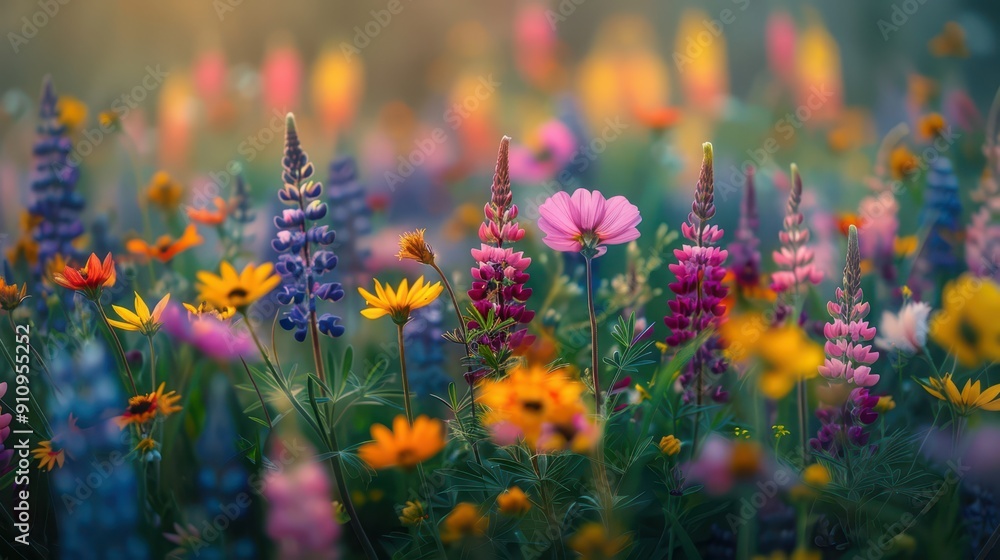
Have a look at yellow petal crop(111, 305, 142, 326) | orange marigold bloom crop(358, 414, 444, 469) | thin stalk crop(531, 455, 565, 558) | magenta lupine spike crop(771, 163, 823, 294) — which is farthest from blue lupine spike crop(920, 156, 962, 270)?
yellow petal crop(111, 305, 142, 326)

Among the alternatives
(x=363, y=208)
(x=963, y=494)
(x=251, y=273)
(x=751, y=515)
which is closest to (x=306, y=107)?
(x=363, y=208)

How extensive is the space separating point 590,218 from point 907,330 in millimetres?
465

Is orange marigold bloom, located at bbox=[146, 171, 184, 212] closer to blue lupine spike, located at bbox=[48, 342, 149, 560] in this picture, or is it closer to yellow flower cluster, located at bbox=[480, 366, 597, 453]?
blue lupine spike, located at bbox=[48, 342, 149, 560]

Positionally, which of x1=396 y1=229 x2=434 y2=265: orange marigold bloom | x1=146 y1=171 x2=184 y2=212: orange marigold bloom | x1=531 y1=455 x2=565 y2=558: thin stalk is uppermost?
x1=146 y1=171 x2=184 y2=212: orange marigold bloom

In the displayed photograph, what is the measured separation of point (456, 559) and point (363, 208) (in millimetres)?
726

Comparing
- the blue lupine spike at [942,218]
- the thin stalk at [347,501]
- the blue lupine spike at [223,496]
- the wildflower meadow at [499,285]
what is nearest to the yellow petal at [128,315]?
the wildflower meadow at [499,285]

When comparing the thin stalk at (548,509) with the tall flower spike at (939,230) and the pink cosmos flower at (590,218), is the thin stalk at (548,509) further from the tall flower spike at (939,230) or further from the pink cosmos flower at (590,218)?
the tall flower spike at (939,230)

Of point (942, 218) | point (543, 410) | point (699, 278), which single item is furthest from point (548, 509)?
point (942, 218)

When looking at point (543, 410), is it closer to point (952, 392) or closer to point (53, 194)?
point (952, 392)

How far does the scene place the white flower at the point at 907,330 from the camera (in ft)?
3.04

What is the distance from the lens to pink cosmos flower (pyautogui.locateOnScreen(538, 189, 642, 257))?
76 centimetres

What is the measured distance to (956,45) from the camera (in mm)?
1753

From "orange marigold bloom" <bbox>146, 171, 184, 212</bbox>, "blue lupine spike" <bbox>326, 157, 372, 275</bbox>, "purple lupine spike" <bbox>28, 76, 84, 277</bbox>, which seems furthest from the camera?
"orange marigold bloom" <bbox>146, 171, 184, 212</bbox>

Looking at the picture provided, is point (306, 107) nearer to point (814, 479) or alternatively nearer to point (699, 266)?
point (699, 266)
